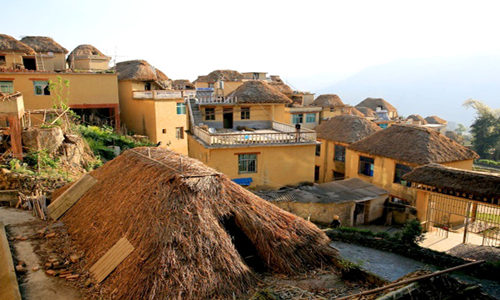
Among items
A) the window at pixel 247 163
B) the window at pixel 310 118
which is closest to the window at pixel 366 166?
the window at pixel 247 163

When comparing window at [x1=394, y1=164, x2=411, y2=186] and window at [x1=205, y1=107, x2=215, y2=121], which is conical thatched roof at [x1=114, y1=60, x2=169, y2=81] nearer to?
window at [x1=205, y1=107, x2=215, y2=121]

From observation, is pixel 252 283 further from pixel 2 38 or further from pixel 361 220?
pixel 2 38

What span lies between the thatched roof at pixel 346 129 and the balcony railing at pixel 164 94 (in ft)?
39.2

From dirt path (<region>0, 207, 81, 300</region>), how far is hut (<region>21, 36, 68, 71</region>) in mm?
23332

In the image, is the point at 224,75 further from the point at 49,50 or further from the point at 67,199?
the point at 67,199

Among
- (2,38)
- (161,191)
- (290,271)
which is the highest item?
(2,38)

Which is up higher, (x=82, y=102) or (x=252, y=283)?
(x=82, y=102)

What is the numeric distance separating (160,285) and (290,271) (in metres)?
3.15

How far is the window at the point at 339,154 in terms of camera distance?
28.6 meters

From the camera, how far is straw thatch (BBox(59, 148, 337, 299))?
664cm

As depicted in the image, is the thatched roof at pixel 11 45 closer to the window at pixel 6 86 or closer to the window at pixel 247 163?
the window at pixel 6 86

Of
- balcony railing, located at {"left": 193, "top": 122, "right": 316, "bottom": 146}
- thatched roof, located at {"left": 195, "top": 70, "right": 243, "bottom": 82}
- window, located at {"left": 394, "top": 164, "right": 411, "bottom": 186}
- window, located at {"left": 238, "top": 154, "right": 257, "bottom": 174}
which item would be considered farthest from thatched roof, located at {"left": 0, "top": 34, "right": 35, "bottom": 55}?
window, located at {"left": 394, "top": 164, "right": 411, "bottom": 186}

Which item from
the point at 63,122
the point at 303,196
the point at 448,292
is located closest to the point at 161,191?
the point at 448,292

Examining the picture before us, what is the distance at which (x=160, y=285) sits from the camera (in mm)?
6293
